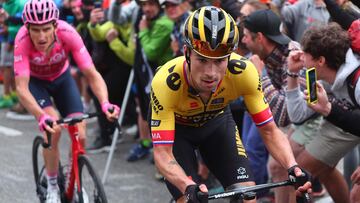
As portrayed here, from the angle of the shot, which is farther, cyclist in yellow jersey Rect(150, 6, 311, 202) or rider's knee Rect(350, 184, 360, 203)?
rider's knee Rect(350, 184, 360, 203)

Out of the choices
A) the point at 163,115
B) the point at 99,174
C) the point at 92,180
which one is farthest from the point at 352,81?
the point at 99,174

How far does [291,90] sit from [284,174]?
2.34 feet

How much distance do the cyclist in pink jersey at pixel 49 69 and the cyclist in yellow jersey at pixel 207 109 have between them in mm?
1087

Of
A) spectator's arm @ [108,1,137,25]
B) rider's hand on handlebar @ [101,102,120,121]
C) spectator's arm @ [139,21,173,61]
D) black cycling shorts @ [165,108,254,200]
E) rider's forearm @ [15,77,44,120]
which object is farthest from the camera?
spectator's arm @ [108,1,137,25]

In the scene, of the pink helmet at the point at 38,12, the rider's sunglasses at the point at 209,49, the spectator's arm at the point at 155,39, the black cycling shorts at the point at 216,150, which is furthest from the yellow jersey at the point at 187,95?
the spectator's arm at the point at 155,39

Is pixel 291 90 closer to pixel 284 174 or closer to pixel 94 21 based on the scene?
pixel 284 174

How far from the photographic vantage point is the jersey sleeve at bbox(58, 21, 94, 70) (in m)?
5.92

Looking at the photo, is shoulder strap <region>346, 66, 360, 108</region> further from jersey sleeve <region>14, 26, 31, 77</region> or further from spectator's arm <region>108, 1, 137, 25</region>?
spectator's arm <region>108, 1, 137, 25</region>

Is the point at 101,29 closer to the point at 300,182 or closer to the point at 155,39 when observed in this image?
the point at 155,39

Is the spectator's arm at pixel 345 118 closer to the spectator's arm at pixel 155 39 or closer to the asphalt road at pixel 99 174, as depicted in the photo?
the asphalt road at pixel 99 174

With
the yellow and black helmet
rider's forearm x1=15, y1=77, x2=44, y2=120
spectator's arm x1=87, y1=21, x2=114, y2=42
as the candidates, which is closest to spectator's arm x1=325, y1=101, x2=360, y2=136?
the yellow and black helmet

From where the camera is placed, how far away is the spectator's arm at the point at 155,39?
23.6ft

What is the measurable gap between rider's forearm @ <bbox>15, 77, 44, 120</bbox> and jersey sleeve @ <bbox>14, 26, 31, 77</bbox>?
0.08 m

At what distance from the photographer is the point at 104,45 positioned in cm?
849
